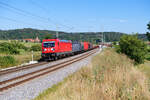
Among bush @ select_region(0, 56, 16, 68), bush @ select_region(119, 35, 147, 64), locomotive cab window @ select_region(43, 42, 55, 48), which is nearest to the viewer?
bush @ select_region(0, 56, 16, 68)

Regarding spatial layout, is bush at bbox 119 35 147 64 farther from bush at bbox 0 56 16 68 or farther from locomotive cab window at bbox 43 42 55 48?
bush at bbox 0 56 16 68

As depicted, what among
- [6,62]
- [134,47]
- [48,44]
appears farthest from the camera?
[134,47]

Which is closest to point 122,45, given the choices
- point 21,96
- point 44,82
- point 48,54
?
point 48,54

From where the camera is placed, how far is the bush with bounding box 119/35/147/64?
113 ft

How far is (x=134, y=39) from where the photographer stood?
34906 mm

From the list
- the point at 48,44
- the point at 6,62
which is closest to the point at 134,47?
the point at 48,44

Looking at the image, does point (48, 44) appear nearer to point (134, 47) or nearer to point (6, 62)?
point (6, 62)

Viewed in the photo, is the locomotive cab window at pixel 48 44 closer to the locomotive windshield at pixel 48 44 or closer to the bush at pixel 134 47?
the locomotive windshield at pixel 48 44

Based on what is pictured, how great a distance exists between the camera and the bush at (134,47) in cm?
3453

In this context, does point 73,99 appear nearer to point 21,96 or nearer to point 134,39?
point 21,96

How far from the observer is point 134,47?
112 ft

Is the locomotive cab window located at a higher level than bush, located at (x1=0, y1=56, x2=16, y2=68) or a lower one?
higher

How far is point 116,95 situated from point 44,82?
225 inches

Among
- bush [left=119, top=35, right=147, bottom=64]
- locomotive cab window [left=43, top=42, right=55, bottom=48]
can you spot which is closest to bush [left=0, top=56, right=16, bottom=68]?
locomotive cab window [left=43, top=42, right=55, bottom=48]
